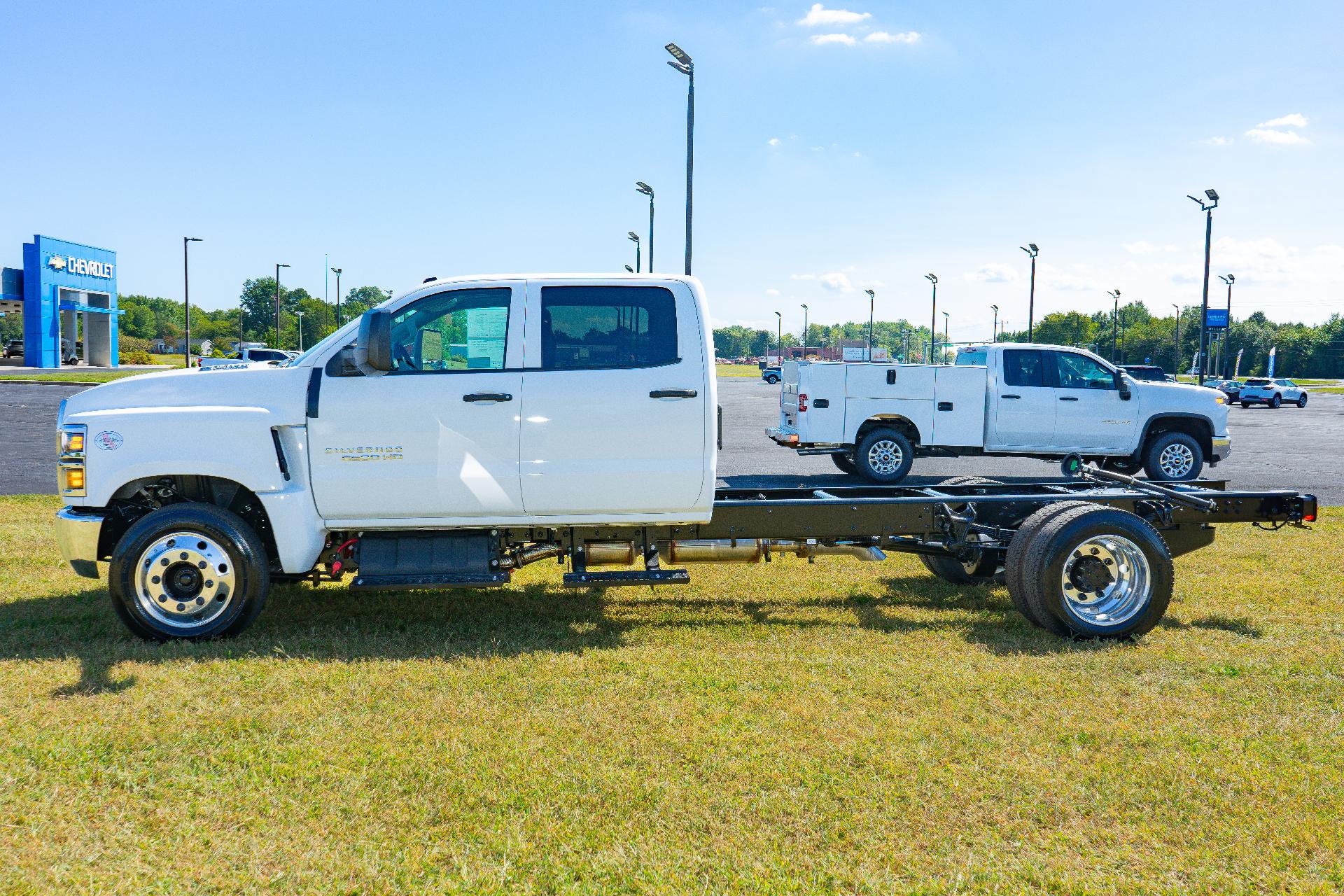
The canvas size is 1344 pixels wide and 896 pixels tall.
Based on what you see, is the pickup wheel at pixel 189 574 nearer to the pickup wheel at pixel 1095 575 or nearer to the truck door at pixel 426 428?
the truck door at pixel 426 428

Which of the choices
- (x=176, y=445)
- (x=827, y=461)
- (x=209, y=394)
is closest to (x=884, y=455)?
(x=827, y=461)

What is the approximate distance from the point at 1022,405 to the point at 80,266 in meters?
64.8

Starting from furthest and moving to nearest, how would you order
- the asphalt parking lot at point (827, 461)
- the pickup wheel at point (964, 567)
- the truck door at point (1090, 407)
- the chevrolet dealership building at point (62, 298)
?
1. the chevrolet dealership building at point (62, 298)
2. the truck door at point (1090, 407)
3. the asphalt parking lot at point (827, 461)
4. the pickup wheel at point (964, 567)

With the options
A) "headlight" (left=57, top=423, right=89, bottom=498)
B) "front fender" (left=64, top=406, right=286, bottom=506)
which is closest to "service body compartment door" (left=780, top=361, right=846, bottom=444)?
"front fender" (left=64, top=406, right=286, bottom=506)

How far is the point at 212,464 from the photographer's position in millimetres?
5789

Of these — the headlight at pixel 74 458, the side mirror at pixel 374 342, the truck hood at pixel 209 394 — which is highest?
the side mirror at pixel 374 342

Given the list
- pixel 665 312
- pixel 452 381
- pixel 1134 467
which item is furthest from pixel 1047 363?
pixel 452 381

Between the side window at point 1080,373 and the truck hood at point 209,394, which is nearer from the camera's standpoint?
the truck hood at point 209,394

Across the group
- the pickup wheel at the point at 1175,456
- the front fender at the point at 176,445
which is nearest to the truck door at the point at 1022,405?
the pickup wheel at the point at 1175,456

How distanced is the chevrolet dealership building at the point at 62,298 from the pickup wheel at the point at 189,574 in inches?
2481

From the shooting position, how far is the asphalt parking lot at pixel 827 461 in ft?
42.0

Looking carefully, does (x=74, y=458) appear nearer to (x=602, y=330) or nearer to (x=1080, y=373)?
(x=602, y=330)

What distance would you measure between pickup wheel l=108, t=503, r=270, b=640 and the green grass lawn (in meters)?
0.18

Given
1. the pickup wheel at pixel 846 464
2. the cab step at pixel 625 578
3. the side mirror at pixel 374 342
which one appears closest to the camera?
the side mirror at pixel 374 342
